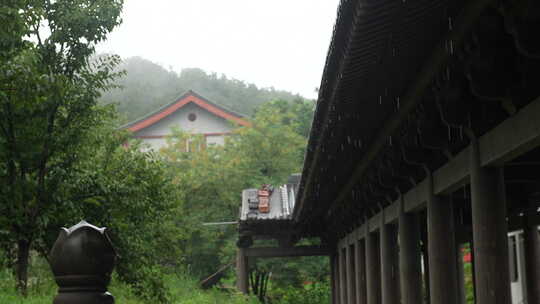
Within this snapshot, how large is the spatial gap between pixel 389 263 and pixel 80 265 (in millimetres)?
7999

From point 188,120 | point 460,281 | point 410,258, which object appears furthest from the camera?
point 188,120

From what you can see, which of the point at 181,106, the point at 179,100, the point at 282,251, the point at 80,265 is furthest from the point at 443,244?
the point at 179,100

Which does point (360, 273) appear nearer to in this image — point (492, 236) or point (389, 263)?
point (389, 263)

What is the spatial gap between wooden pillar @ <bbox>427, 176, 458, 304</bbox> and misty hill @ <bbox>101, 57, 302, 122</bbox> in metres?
57.1

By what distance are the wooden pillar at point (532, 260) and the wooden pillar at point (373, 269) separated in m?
3.13

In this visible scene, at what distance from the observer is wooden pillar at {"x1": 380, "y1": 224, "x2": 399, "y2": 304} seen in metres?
11.3

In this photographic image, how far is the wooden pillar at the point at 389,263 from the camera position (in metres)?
11.3

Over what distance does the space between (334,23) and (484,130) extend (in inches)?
74.9

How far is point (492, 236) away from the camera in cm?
570

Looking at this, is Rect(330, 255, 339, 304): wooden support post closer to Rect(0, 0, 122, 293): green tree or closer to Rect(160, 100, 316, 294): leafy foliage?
Rect(160, 100, 316, 294): leafy foliage

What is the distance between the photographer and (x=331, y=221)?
19578 mm

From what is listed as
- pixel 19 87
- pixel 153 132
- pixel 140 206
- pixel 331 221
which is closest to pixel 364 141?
pixel 19 87

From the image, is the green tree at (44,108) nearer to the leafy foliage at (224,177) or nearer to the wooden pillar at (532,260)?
the wooden pillar at (532,260)

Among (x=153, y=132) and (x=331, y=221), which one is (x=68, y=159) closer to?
(x=331, y=221)
